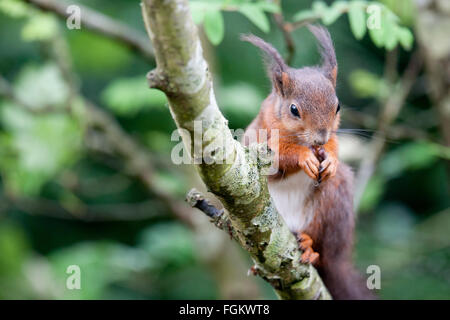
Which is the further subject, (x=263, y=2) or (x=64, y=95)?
(x=64, y=95)

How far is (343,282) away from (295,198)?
448 millimetres

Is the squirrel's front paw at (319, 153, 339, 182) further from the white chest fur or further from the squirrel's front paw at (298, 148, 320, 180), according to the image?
the white chest fur

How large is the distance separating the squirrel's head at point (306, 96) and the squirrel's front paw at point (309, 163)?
0.04m

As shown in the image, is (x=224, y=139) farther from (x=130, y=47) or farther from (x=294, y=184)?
(x=130, y=47)

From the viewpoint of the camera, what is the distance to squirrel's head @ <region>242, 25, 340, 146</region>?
181cm

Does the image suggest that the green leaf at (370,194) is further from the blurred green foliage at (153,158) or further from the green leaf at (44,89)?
the green leaf at (44,89)

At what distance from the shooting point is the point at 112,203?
4.60 meters

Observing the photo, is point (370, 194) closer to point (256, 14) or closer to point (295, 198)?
point (295, 198)

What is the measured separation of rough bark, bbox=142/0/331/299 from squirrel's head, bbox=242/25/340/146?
34 cm

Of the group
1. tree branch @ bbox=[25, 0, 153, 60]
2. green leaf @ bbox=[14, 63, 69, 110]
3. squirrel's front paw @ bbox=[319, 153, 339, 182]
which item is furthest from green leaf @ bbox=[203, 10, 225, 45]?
green leaf @ bbox=[14, 63, 69, 110]

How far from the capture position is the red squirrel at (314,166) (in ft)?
5.97

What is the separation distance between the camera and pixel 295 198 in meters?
2.18
